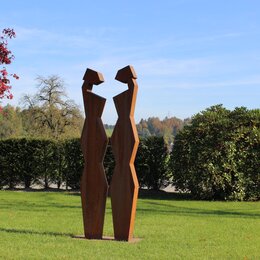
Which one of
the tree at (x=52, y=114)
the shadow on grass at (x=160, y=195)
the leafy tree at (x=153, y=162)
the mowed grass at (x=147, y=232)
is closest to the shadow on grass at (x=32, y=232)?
the mowed grass at (x=147, y=232)

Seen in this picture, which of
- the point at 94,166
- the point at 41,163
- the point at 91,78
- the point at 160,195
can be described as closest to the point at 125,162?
the point at 94,166

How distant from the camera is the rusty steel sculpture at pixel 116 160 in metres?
7.05

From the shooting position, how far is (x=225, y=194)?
45.0 ft

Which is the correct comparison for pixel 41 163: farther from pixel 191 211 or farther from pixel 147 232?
pixel 147 232

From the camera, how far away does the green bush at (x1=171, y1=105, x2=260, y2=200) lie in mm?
13555

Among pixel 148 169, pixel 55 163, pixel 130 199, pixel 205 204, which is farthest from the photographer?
pixel 55 163

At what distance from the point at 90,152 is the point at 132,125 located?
36.2 inches

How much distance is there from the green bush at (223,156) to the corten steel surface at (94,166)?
685 centimetres

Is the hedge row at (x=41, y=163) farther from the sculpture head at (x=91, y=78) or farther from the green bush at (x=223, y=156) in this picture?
the sculpture head at (x=91, y=78)

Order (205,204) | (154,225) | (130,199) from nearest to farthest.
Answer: (130,199) < (154,225) < (205,204)

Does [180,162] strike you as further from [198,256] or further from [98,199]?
[198,256]

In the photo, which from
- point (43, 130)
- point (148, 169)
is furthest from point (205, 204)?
point (43, 130)

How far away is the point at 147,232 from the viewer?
7727 millimetres

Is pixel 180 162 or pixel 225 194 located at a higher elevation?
pixel 180 162
